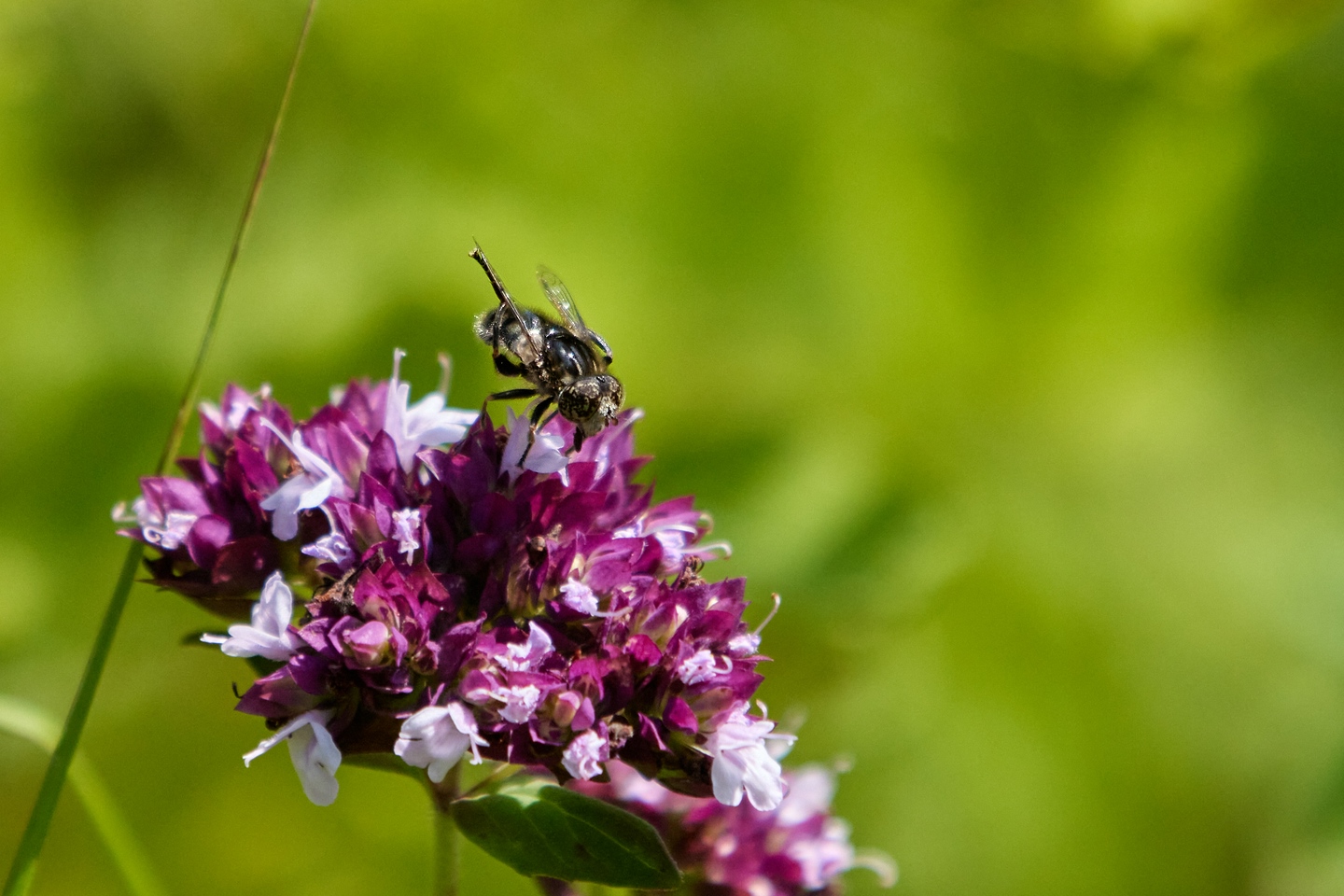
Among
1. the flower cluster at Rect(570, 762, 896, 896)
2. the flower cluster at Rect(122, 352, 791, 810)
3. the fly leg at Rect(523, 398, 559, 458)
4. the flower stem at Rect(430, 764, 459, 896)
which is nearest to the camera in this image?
the flower cluster at Rect(122, 352, 791, 810)

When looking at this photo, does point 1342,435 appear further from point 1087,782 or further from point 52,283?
point 52,283

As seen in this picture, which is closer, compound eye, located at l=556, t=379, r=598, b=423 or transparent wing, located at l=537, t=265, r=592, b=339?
compound eye, located at l=556, t=379, r=598, b=423

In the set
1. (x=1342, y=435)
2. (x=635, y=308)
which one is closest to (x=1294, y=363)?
(x=1342, y=435)

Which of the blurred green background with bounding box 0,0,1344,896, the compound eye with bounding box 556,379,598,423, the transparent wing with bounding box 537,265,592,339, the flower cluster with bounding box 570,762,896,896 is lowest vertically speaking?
the flower cluster with bounding box 570,762,896,896

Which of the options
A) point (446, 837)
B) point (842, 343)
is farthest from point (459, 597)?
point (842, 343)

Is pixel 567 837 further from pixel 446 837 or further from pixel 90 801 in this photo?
pixel 90 801

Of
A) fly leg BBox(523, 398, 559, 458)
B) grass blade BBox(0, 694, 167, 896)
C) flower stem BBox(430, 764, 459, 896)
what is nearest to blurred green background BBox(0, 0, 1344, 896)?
grass blade BBox(0, 694, 167, 896)

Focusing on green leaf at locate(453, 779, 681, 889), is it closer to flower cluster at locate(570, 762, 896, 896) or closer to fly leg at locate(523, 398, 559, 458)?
flower cluster at locate(570, 762, 896, 896)
